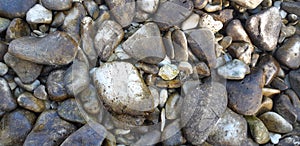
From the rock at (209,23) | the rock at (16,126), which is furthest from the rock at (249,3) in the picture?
the rock at (16,126)

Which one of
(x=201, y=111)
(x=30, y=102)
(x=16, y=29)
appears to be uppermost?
(x=16, y=29)

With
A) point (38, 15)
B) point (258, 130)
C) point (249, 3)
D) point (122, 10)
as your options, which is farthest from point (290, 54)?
point (38, 15)

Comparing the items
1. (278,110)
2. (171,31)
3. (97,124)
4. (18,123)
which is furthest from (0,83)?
(278,110)

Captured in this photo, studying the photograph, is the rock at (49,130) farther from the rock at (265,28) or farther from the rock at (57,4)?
the rock at (265,28)

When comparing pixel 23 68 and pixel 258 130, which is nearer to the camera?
pixel 23 68

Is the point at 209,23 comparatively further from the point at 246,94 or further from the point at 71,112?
the point at 71,112

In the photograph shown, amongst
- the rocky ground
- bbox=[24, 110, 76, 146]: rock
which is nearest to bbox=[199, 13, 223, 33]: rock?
the rocky ground

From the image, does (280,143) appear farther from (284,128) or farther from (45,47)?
(45,47)
